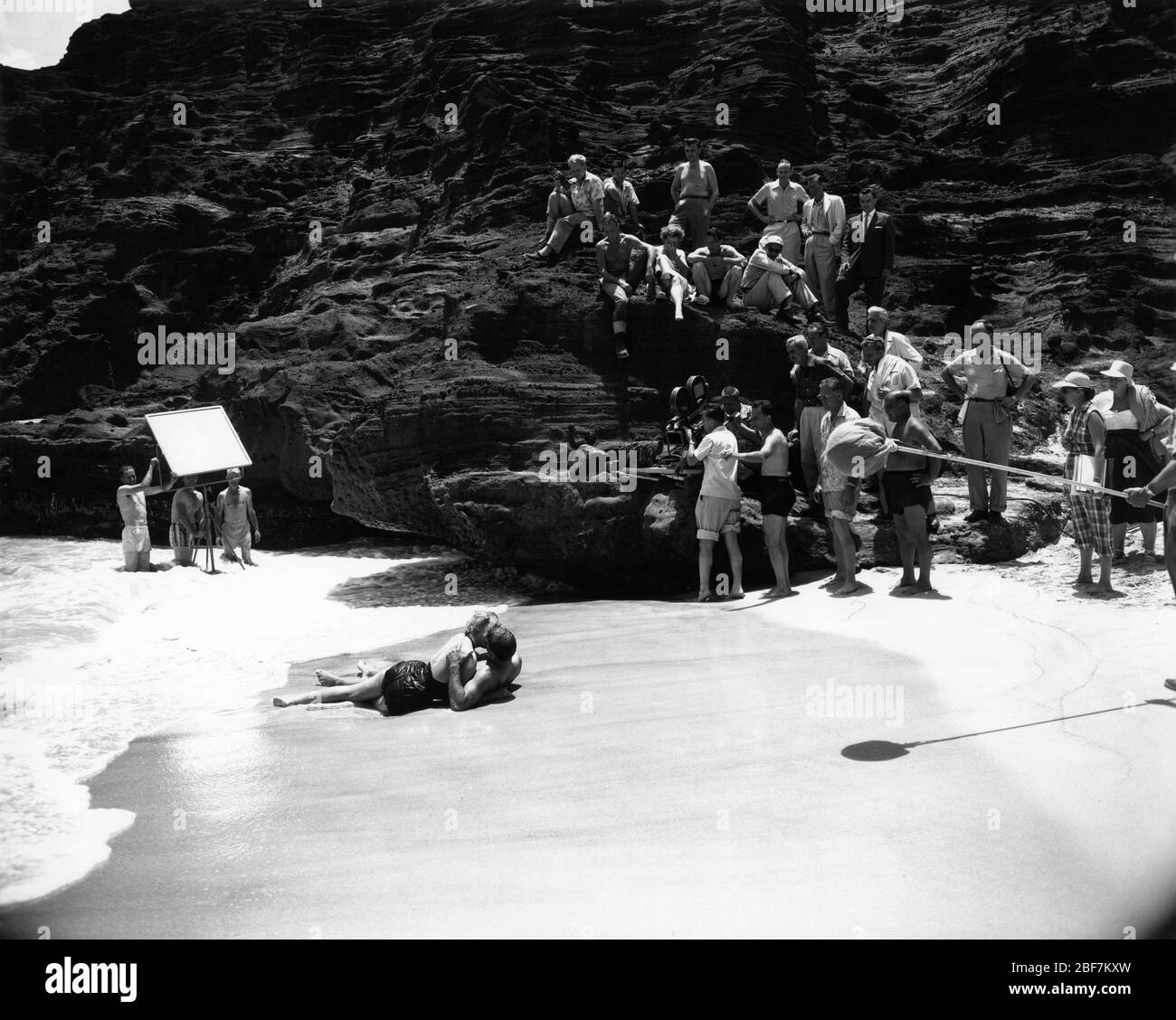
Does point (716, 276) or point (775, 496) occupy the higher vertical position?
point (716, 276)

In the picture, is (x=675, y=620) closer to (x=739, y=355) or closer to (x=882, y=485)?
(x=882, y=485)

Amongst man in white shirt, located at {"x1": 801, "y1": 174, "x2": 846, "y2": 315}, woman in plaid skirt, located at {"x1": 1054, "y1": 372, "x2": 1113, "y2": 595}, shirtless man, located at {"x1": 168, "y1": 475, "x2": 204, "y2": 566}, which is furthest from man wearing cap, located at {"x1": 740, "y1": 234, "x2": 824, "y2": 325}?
shirtless man, located at {"x1": 168, "y1": 475, "x2": 204, "y2": 566}

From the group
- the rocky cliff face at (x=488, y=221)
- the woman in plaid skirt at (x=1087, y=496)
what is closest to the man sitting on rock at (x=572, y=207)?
the rocky cliff face at (x=488, y=221)

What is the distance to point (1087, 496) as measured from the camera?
7586 mm

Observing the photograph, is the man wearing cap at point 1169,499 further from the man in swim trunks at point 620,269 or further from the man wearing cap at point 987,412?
the man in swim trunks at point 620,269

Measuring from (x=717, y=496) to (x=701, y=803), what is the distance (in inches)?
183

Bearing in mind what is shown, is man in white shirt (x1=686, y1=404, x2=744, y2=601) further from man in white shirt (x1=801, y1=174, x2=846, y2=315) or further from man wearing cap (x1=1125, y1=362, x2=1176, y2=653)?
man wearing cap (x1=1125, y1=362, x2=1176, y2=653)

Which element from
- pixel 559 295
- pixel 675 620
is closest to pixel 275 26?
pixel 559 295

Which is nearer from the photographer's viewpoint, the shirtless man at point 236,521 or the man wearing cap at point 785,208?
the man wearing cap at point 785,208

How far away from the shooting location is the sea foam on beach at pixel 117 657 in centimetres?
495

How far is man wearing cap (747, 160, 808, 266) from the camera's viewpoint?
37.9ft

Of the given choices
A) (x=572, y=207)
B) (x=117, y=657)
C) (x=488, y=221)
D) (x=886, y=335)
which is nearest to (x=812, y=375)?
(x=886, y=335)

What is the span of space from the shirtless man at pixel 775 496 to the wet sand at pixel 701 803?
1.67 m

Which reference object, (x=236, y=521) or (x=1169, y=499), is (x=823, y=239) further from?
(x=236, y=521)
